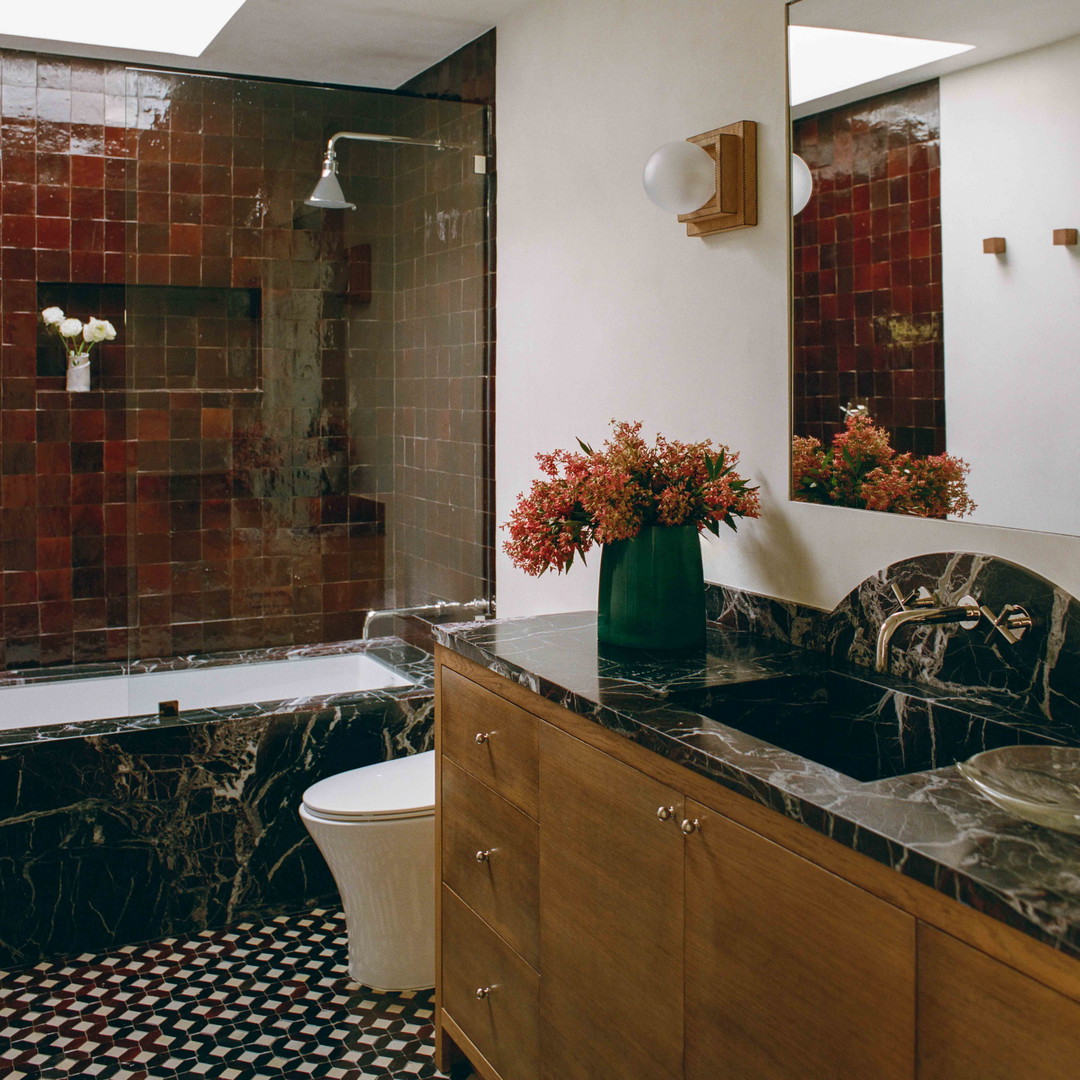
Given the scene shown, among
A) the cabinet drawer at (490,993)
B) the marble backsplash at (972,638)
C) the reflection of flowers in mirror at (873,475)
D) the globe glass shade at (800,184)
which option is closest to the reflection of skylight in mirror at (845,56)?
the globe glass shade at (800,184)

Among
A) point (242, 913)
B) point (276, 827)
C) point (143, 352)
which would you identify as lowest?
point (242, 913)

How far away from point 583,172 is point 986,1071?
236 cm

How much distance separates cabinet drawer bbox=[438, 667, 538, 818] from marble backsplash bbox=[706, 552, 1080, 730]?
579 millimetres

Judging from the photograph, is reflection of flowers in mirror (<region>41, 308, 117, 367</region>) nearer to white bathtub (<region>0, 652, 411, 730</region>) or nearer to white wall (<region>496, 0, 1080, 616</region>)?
white bathtub (<region>0, 652, 411, 730</region>)

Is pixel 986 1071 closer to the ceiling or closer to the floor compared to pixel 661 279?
closer to the floor

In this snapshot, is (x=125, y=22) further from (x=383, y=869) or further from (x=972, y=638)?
(x=972, y=638)

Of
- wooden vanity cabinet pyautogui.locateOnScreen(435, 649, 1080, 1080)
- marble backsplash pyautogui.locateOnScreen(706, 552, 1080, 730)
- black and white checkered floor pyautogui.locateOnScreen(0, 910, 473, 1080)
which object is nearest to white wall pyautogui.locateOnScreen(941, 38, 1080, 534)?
marble backsplash pyautogui.locateOnScreen(706, 552, 1080, 730)

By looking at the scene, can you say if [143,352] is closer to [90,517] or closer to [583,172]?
[90,517]

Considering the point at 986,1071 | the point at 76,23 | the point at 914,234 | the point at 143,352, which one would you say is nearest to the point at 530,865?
the point at 986,1071

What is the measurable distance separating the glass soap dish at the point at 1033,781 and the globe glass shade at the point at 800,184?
3.75 ft

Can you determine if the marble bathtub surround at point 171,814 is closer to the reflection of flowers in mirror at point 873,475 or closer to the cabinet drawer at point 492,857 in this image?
the cabinet drawer at point 492,857

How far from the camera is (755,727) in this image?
1.88 meters

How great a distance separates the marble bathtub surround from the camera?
9.06 ft

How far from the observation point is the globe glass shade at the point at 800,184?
210 centimetres
